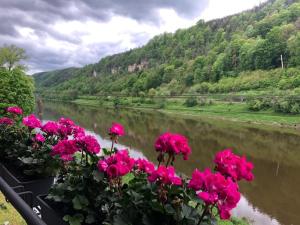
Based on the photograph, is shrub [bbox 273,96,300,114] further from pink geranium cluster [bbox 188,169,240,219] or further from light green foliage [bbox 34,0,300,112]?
pink geranium cluster [bbox 188,169,240,219]

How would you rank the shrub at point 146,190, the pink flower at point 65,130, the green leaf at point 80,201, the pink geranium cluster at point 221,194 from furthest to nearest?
the pink flower at point 65,130 < the green leaf at point 80,201 < the shrub at point 146,190 < the pink geranium cluster at point 221,194

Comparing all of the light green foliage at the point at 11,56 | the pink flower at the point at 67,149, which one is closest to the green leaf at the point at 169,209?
the pink flower at the point at 67,149

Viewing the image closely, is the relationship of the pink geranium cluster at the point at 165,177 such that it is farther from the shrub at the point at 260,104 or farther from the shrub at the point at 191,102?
the shrub at the point at 191,102

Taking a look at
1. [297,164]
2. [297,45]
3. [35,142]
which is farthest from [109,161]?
[297,45]

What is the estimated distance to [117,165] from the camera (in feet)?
8.98

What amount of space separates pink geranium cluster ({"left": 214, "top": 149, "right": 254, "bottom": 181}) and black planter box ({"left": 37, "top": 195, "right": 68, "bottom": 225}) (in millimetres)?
1329

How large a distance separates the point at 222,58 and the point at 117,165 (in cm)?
11380

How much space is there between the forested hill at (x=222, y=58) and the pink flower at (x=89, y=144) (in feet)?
208

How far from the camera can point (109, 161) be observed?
289cm

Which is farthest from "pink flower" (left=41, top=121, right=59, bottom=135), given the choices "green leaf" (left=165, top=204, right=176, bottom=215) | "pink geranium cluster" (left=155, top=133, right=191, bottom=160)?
"green leaf" (left=165, top=204, right=176, bottom=215)

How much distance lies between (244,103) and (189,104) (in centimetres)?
1480

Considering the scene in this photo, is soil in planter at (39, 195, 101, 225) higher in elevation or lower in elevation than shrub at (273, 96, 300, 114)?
higher

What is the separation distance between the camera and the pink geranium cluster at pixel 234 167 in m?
2.61

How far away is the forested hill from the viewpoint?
8697 cm
